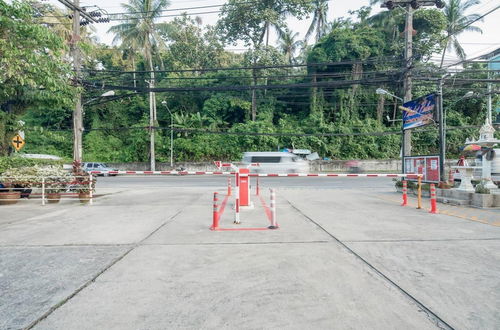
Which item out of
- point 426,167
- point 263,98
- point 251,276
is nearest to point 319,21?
point 263,98

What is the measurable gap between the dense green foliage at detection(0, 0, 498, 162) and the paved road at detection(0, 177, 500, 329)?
2591 centimetres

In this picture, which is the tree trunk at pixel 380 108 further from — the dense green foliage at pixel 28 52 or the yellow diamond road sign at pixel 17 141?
the yellow diamond road sign at pixel 17 141

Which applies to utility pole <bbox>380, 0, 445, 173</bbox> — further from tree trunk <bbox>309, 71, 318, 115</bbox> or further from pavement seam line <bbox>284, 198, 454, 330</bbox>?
tree trunk <bbox>309, 71, 318, 115</bbox>

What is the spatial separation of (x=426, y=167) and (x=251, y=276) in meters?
12.0

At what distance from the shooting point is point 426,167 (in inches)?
522

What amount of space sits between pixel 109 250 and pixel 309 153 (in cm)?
3081

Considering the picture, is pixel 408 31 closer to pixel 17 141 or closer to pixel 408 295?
pixel 408 295

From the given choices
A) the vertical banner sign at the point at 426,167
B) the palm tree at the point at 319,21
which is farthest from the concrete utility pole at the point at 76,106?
the palm tree at the point at 319,21

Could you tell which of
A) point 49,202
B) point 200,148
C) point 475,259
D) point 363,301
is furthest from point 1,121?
point 200,148

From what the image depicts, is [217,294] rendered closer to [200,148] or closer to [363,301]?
[363,301]

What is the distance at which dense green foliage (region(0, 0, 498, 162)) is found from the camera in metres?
34.4

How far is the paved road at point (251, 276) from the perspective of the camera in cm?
296

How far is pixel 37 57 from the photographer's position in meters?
8.98

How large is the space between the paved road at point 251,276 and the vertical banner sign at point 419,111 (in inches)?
286
